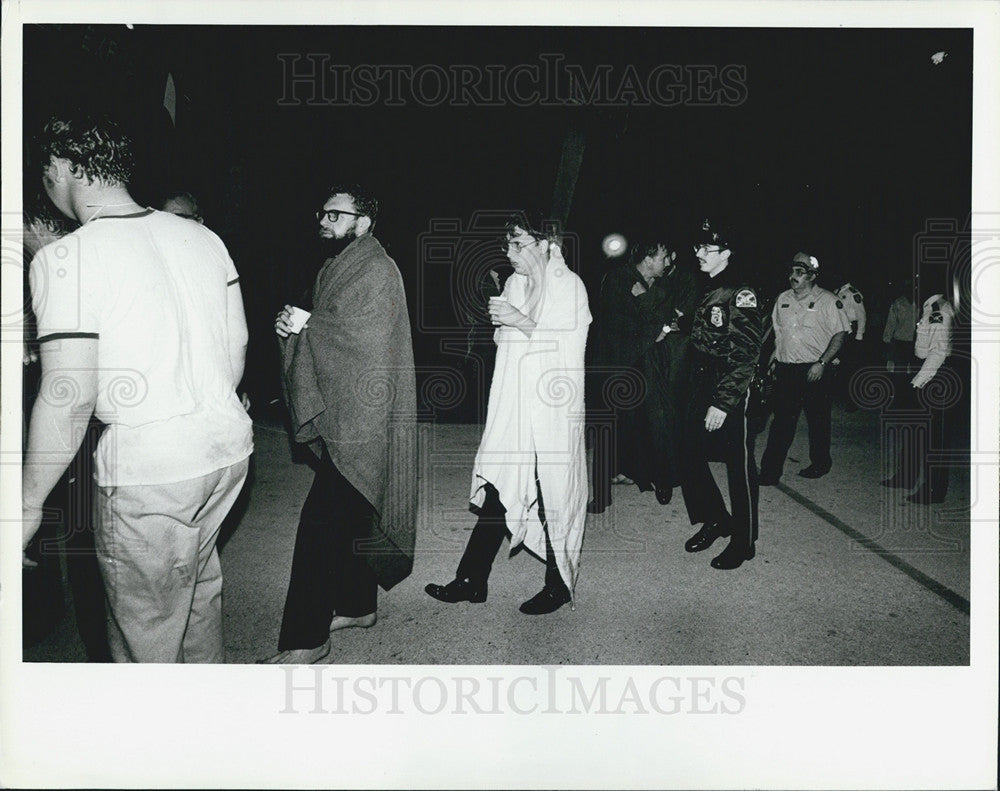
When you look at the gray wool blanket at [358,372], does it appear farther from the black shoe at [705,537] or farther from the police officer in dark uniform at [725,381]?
the black shoe at [705,537]

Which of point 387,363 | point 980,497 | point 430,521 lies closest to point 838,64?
point 980,497

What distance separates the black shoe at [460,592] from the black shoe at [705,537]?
4.24 feet

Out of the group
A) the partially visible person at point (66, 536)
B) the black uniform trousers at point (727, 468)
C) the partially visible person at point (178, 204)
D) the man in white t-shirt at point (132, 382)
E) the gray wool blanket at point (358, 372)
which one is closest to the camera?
the man in white t-shirt at point (132, 382)

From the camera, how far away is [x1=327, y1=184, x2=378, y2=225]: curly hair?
2859mm

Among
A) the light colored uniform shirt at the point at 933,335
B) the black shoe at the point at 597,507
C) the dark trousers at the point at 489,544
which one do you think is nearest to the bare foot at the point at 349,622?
the dark trousers at the point at 489,544

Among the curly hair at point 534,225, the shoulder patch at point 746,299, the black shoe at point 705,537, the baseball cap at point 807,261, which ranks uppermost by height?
the baseball cap at point 807,261

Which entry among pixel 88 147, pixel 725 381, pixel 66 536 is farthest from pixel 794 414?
pixel 88 147

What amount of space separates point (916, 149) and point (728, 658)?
3.13 meters

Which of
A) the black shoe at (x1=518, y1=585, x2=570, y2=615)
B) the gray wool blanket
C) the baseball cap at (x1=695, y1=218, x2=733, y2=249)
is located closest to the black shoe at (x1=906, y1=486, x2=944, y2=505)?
the baseball cap at (x1=695, y1=218, x2=733, y2=249)

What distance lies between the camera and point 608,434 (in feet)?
16.9

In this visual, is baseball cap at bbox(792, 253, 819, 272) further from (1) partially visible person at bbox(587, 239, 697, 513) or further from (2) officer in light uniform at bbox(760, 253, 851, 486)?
(1) partially visible person at bbox(587, 239, 697, 513)

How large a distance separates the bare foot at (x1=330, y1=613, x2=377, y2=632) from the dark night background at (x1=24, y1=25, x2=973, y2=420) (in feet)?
5.66

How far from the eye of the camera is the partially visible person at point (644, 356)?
15.9 ft

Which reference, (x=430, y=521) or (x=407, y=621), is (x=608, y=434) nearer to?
(x=430, y=521)
